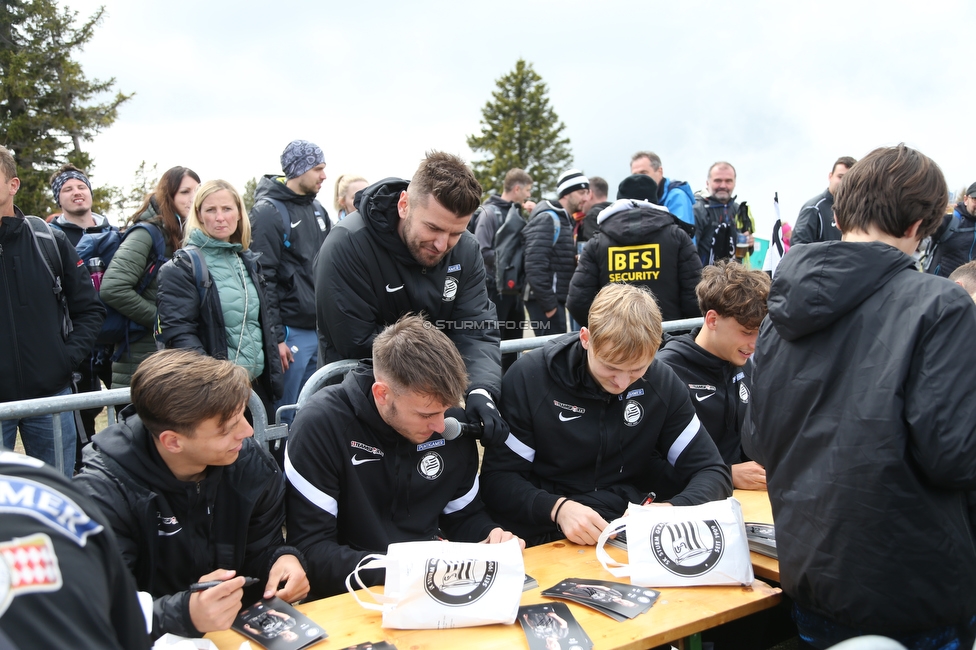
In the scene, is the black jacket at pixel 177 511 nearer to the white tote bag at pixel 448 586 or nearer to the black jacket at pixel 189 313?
the white tote bag at pixel 448 586

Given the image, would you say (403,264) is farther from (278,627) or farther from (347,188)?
(347,188)

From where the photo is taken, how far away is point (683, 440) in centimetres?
332

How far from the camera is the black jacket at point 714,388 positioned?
371cm

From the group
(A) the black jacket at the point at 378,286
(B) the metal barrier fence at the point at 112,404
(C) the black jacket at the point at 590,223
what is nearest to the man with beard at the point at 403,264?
(A) the black jacket at the point at 378,286

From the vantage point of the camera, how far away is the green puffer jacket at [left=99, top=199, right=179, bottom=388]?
4.60m

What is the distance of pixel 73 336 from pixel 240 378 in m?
2.19

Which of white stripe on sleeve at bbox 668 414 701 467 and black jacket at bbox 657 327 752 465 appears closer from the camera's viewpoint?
white stripe on sleeve at bbox 668 414 701 467

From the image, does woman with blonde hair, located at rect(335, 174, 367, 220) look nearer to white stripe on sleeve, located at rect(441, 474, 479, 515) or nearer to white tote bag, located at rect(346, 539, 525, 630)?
white stripe on sleeve, located at rect(441, 474, 479, 515)

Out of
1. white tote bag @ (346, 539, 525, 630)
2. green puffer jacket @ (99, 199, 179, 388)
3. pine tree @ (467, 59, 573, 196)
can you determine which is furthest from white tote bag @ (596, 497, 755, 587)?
pine tree @ (467, 59, 573, 196)

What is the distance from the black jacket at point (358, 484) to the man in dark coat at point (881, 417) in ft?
4.23

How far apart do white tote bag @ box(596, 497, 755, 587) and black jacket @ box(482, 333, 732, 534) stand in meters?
0.59

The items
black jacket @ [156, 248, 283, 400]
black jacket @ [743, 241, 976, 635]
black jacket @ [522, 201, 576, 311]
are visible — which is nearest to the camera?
black jacket @ [743, 241, 976, 635]

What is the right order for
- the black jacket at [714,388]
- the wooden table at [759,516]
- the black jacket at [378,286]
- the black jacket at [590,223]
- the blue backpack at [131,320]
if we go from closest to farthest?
the wooden table at [759,516]
the black jacket at [378,286]
the black jacket at [714,388]
the blue backpack at [131,320]
the black jacket at [590,223]

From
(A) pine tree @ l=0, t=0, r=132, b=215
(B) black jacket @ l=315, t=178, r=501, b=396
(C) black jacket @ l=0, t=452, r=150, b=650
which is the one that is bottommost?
(C) black jacket @ l=0, t=452, r=150, b=650
